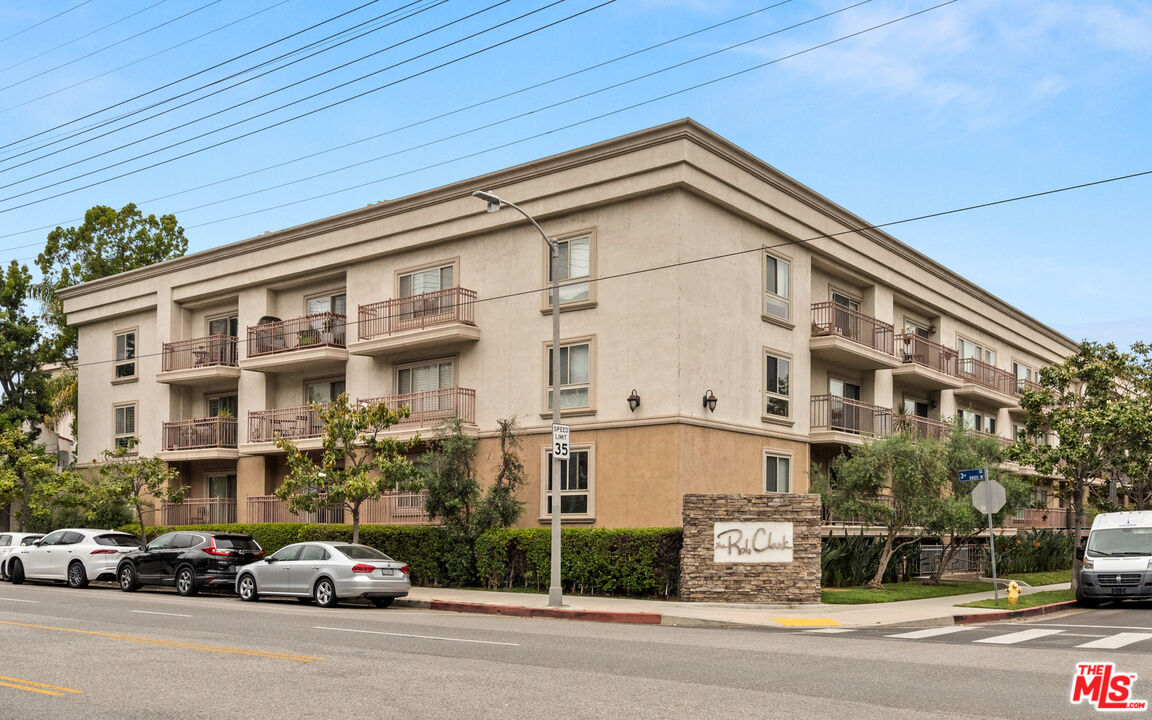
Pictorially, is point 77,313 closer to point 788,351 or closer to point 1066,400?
point 788,351

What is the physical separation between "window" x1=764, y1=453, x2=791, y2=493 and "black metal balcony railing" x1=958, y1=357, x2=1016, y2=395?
13.7 m

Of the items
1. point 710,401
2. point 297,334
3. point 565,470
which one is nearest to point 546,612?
point 565,470

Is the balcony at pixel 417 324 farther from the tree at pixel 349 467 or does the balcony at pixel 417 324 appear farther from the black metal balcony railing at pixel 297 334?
the tree at pixel 349 467

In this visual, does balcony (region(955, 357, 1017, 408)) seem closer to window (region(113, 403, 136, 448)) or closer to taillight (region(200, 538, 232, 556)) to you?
taillight (region(200, 538, 232, 556))

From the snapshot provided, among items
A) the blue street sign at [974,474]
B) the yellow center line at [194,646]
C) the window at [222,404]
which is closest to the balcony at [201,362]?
the window at [222,404]

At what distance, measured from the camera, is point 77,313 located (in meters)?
42.9

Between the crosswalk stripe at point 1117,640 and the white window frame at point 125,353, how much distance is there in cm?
3399

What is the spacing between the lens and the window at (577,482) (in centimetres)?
2675

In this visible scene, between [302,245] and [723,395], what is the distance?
604 inches

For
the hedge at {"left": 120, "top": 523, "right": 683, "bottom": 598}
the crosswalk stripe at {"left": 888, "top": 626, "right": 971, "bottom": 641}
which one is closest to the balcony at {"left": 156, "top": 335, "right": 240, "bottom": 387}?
the hedge at {"left": 120, "top": 523, "right": 683, "bottom": 598}

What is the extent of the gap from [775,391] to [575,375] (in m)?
5.68

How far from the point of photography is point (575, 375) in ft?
90.5

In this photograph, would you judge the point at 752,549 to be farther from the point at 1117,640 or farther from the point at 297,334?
the point at 297,334

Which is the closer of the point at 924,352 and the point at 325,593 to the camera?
the point at 325,593
